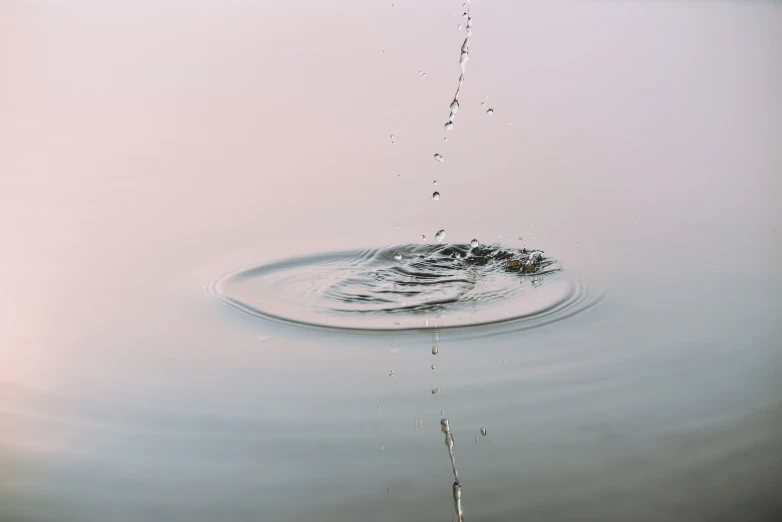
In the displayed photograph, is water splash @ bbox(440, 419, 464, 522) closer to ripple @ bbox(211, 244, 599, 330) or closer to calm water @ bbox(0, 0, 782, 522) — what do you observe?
calm water @ bbox(0, 0, 782, 522)

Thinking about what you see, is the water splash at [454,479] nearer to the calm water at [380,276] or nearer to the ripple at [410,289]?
the calm water at [380,276]

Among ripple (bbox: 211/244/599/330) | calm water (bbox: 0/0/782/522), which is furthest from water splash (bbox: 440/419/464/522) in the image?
ripple (bbox: 211/244/599/330)

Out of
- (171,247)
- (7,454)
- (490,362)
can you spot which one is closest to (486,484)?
(490,362)

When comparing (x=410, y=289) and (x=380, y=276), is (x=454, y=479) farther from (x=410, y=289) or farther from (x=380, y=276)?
(x=380, y=276)

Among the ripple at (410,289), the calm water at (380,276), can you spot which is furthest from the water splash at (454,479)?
the ripple at (410,289)

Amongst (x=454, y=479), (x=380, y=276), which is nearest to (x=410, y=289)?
(x=380, y=276)
